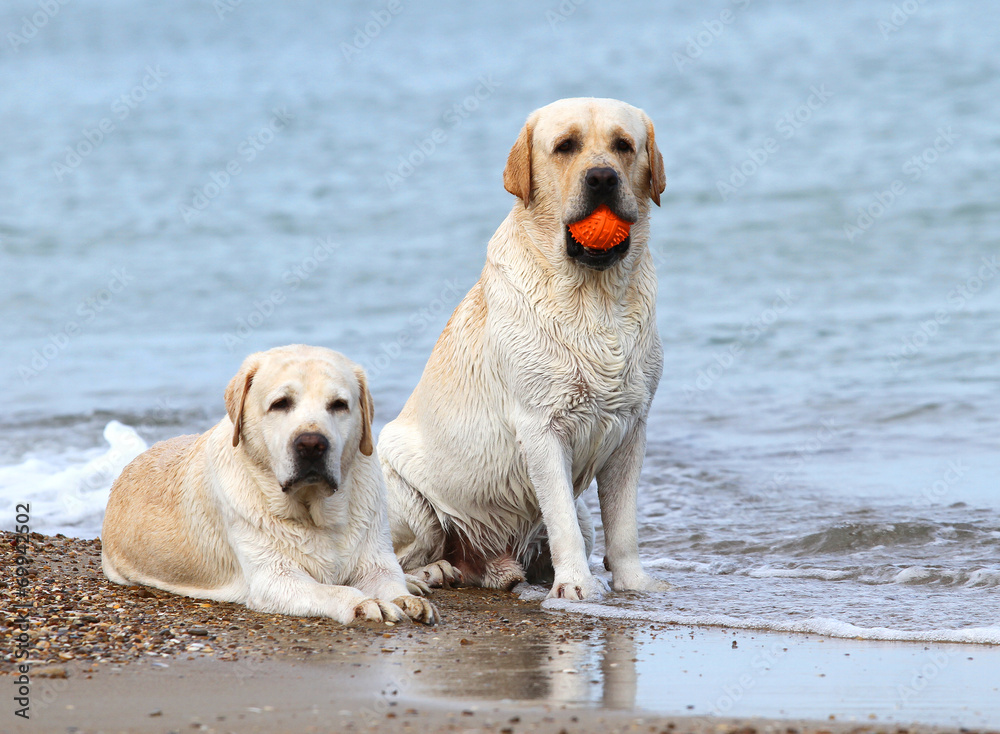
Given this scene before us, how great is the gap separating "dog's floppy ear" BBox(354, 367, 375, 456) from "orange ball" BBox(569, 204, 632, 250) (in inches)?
43.8

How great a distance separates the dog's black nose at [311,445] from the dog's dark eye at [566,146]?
1.65 metres

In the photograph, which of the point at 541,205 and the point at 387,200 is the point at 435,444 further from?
the point at 387,200

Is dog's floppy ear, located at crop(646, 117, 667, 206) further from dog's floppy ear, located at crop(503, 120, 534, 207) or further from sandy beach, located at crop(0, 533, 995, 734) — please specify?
sandy beach, located at crop(0, 533, 995, 734)

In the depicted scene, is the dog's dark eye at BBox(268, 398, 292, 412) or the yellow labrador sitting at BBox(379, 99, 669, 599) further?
the yellow labrador sitting at BBox(379, 99, 669, 599)

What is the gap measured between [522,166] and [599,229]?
48cm

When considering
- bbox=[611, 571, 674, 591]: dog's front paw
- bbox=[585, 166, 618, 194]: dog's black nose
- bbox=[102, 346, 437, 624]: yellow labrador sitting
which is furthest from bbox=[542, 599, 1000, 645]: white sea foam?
bbox=[585, 166, 618, 194]: dog's black nose

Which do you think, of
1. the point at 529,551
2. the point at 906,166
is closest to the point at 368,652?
the point at 529,551

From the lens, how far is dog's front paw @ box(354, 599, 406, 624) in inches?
176

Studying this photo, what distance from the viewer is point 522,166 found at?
5.26m

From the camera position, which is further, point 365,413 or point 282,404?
point 365,413

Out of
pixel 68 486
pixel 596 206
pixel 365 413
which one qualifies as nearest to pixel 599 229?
pixel 596 206

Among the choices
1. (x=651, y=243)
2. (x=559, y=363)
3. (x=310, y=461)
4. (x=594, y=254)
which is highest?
(x=651, y=243)

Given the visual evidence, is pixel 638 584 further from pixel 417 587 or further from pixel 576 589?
pixel 417 587

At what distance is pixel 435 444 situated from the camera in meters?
5.67
